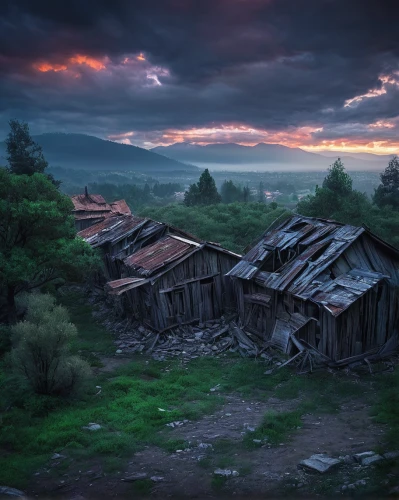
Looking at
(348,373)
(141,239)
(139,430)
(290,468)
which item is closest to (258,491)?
(290,468)

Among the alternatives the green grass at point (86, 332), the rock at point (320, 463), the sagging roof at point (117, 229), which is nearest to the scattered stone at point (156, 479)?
the rock at point (320, 463)

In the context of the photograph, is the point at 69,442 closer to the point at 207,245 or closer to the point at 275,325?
the point at 275,325

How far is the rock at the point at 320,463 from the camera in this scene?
924cm

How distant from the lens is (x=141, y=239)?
88.7ft

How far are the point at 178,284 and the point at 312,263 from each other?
7237 millimetres

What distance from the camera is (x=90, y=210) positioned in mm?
48281

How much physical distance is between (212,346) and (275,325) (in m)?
3.26

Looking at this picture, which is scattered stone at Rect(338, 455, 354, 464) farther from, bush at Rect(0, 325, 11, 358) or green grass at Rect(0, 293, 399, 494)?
bush at Rect(0, 325, 11, 358)

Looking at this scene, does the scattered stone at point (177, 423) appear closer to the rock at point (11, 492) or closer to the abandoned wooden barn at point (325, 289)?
the rock at point (11, 492)

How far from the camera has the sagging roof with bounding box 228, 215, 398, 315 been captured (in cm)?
1611

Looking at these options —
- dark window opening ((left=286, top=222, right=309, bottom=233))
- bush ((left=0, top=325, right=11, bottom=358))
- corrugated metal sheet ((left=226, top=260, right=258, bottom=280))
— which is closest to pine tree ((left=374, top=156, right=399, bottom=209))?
dark window opening ((left=286, top=222, right=309, bottom=233))

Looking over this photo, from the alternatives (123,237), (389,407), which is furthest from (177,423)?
(123,237)

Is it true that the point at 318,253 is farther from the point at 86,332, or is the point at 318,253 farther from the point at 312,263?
the point at 86,332

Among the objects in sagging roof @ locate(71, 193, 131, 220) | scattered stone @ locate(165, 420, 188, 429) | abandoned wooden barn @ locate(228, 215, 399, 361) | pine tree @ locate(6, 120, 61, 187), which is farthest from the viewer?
pine tree @ locate(6, 120, 61, 187)
